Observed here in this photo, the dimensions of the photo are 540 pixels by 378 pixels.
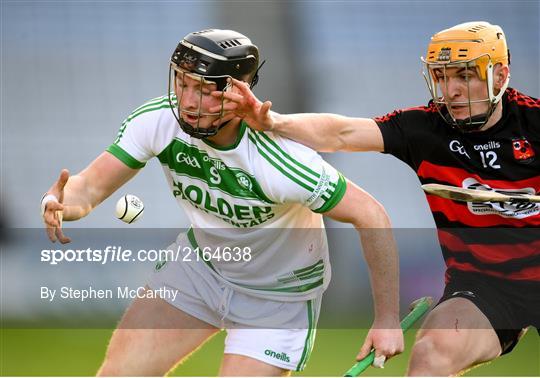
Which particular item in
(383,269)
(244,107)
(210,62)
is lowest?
(383,269)

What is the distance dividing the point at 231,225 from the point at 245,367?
1.67 ft

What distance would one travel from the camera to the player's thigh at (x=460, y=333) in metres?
3.93

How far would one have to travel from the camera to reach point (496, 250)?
4.18 metres

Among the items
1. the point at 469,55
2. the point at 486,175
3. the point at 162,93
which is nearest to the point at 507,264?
the point at 486,175

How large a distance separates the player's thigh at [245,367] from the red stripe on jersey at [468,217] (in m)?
0.83

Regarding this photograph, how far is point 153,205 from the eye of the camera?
7629 millimetres

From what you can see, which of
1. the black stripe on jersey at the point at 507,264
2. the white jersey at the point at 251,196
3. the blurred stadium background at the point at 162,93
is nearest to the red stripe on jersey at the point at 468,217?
the black stripe on jersey at the point at 507,264

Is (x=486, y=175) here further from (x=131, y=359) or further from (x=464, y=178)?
(x=131, y=359)

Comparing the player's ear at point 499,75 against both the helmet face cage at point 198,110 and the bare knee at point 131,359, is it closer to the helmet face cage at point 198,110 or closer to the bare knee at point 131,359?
the helmet face cage at point 198,110

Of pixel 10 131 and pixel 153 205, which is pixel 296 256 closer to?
pixel 153 205

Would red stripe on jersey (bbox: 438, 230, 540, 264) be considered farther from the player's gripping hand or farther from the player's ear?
the player's ear

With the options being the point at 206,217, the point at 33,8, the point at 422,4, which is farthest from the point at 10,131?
the point at 206,217

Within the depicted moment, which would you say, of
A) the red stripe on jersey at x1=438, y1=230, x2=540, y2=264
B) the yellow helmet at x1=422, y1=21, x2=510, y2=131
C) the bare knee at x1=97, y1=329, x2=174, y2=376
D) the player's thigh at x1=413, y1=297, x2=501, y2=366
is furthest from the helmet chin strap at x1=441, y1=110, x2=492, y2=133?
the bare knee at x1=97, y1=329, x2=174, y2=376

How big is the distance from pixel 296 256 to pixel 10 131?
4480 millimetres
